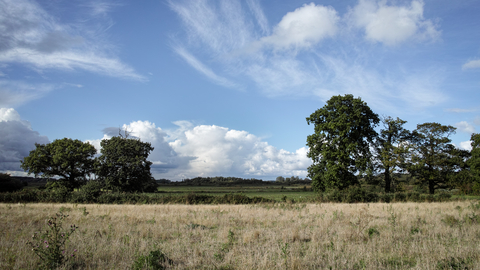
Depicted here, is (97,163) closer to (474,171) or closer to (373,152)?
(373,152)

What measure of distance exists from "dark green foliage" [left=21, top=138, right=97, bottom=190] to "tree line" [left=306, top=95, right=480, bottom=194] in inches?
1816

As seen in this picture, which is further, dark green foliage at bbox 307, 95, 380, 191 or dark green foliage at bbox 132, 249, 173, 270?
dark green foliage at bbox 307, 95, 380, 191

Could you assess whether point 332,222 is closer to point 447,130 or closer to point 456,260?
point 456,260

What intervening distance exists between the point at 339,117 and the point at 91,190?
35.3 m

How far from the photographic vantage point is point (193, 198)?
38.7 meters

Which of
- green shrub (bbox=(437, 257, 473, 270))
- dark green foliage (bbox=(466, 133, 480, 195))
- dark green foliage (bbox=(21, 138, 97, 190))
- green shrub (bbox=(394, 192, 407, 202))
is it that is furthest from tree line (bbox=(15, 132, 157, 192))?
dark green foliage (bbox=(466, 133, 480, 195))

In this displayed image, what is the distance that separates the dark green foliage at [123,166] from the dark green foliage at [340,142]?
32935mm

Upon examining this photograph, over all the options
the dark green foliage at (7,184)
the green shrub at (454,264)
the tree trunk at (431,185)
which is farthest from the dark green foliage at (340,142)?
the dark green foliage at (7,184)

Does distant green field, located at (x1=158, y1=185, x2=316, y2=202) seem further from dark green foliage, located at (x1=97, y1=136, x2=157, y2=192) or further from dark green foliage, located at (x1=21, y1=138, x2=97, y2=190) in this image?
dark green foliage, located at (x1=21, y1=138, x2=97, y2=190)

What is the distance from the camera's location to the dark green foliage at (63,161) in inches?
2143

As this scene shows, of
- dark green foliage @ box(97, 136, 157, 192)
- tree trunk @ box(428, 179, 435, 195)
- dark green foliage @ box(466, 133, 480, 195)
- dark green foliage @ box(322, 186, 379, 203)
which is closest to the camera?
dark green foliage @ box(322, 186, 379, 203)

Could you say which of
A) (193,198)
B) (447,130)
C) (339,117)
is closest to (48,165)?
(193,198)

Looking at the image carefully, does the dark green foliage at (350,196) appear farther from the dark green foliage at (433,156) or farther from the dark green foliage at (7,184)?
the dark green foliage at (7,184)

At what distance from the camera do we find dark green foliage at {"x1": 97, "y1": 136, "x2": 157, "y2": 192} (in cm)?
5162
